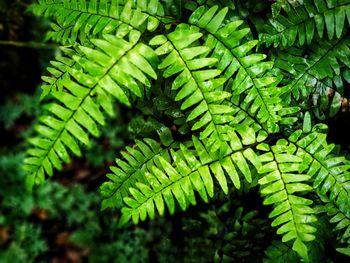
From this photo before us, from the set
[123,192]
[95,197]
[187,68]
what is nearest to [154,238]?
[95,197]

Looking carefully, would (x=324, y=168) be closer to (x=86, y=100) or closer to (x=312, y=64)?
(x=312, y=64)

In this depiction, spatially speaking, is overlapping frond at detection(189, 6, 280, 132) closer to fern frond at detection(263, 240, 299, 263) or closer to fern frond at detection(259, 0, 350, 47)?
fern frond at detection(259, 0, 350, 47)

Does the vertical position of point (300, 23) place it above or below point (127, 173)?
above

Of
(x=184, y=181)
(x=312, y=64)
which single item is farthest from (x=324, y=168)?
(x=184, y=181)

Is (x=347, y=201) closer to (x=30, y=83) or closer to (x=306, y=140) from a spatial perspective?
(x=306, y=140)

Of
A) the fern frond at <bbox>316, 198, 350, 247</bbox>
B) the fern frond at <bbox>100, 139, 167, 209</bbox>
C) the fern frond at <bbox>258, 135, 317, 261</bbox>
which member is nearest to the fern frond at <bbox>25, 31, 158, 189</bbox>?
the fern frond at <bbox>100, 139, 167, 209</bbox>

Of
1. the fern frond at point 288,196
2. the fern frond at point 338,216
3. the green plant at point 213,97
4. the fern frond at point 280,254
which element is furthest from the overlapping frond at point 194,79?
the fern frond at point 280,254
